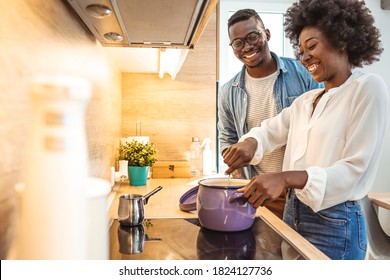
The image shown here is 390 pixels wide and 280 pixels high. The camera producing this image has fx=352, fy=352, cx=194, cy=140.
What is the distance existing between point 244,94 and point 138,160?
18.5 inches

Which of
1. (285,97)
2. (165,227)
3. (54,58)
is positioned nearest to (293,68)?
(285,97)

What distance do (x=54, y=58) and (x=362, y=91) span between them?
0.59 metres

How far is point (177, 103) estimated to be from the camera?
5.62ft

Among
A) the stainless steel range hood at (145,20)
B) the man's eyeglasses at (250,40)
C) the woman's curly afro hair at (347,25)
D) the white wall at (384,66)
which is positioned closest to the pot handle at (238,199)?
the stainless steel range hood at (145,20)

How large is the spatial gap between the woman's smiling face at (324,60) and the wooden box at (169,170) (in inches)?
32.9

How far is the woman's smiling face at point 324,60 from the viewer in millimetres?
827

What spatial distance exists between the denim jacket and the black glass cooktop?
55cm

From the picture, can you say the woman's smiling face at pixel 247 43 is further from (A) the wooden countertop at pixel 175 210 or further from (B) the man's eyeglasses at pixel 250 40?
(A) the wooden countertop at pixel 175 210

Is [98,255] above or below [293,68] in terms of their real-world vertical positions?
below

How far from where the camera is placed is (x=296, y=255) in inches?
21.8

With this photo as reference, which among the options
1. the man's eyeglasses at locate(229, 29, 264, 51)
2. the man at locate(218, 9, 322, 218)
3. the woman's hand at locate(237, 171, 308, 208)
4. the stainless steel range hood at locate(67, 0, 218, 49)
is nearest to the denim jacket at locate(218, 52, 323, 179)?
the man at locate(218, 9, 322, 218)

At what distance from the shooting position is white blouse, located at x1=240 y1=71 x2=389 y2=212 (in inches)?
27.7

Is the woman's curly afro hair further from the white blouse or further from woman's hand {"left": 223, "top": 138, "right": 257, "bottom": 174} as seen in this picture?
woman's hand {"left": 223, "top": 138, "right": 257, "bottom": 174}

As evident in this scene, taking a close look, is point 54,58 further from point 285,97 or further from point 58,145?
point 285,97
